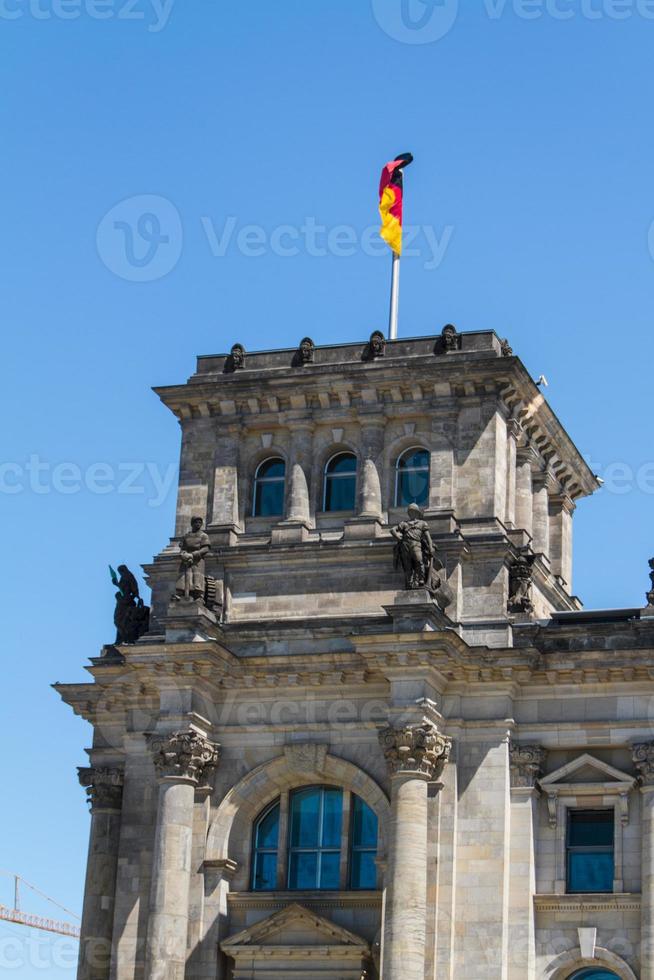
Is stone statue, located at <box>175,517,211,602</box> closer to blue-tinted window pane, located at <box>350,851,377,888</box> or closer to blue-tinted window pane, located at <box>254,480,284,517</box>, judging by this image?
blue-tinted window pane, located at <box>254,480,284,517</box>

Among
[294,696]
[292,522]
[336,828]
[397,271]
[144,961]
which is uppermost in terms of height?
[397,271]

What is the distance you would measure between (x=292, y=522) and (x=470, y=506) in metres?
4.22

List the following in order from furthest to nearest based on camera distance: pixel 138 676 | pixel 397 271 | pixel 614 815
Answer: pixel 397 271 → pixel 138 676 → pixel 614 815

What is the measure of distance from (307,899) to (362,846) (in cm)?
172

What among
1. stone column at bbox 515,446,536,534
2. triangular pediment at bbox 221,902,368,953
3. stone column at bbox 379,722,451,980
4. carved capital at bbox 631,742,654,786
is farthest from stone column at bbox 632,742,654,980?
stone column at bbox 515,446,536,534

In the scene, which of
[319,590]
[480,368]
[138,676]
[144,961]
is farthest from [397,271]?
[144,961]

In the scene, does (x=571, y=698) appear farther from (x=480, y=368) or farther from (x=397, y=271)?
(x=397, y=271)

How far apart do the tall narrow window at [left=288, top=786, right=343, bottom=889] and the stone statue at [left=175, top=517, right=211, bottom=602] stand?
512 cm

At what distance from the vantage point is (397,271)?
49.6 m

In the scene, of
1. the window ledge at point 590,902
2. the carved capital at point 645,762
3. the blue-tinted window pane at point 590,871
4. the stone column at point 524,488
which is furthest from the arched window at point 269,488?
the window ledge at point 590,902

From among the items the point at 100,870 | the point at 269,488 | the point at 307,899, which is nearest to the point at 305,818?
the point at 307,899

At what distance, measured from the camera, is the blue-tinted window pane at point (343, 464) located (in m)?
46.7

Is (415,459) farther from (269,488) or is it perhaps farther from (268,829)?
(268,829)

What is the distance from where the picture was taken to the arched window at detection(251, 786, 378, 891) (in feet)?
142
